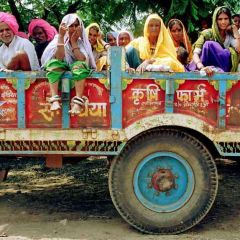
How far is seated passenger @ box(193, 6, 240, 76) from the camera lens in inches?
178

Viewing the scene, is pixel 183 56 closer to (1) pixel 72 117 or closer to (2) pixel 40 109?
(1) pixel 72 117

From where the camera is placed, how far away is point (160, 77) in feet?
13.5

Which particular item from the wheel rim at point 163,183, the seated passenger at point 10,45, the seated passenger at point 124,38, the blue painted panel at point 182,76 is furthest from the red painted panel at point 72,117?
the seated passenger at point 124,38

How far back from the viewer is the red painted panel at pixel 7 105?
4.13 metres

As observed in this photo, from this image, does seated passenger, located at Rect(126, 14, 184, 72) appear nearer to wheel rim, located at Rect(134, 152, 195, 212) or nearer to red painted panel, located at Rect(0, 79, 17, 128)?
wheel rim, located at Rect(134, 152, 195, 212)

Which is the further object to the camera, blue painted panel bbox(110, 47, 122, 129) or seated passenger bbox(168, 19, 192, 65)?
seated passenger bbox(168, 19, 192, 65)

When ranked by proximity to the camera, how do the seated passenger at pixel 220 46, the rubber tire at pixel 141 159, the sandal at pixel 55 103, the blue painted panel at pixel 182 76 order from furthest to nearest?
the seated passenger at pixel 220 46 < the rubber tire at pixel 141 159 < the blue painted panel at pixel 182 76 < the sandal at pixel 55 103

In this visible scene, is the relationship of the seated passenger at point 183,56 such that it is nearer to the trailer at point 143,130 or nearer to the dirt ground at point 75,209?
the trailer at point 143,130

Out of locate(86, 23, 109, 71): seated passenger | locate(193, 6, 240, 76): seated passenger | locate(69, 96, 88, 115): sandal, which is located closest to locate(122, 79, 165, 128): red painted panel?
locate(69, 96, 88, 115): sandal

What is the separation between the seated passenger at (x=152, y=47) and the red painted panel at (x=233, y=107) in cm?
65

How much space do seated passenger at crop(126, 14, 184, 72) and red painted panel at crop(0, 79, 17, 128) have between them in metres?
1.18

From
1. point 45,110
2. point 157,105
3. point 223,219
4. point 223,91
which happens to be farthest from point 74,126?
point 223,219

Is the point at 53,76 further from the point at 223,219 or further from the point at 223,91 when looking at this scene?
the point at 223,219

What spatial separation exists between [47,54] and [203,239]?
6.96 ft
